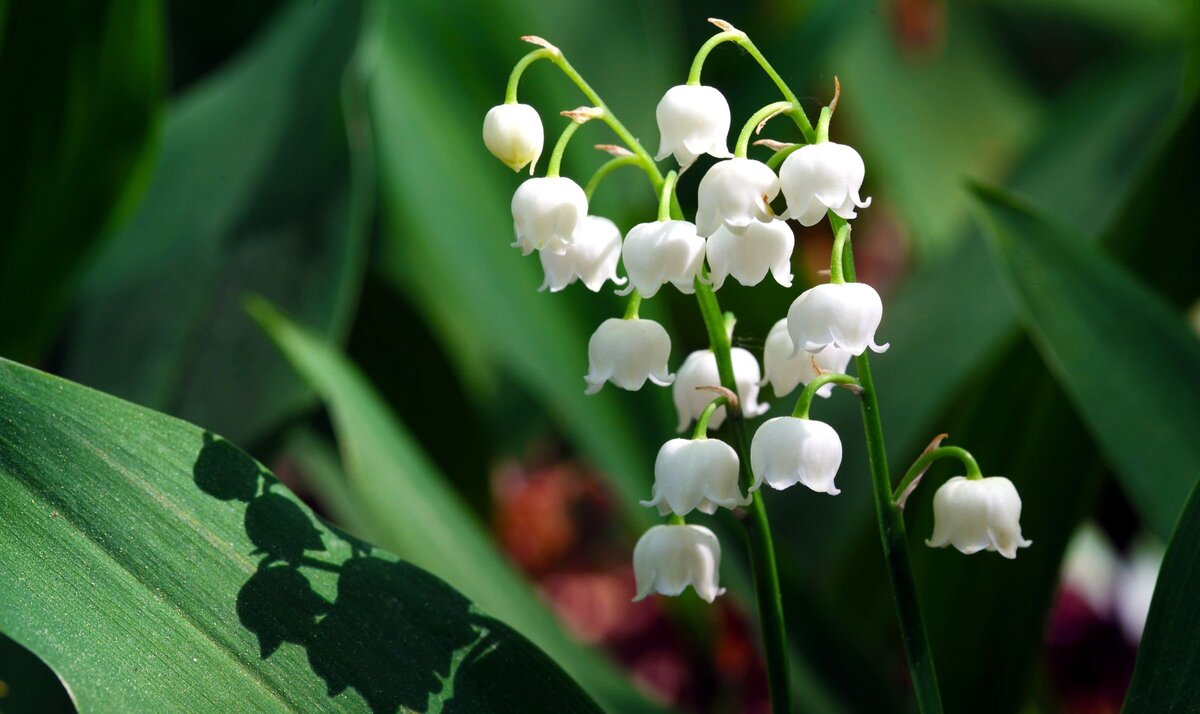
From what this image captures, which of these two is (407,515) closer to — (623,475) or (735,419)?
(623,475)

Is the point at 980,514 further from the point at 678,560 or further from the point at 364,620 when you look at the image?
the point at 364,620

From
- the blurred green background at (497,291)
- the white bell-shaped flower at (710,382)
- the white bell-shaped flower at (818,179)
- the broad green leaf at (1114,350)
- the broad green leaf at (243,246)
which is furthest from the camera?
the broad green leaf at (243,246)

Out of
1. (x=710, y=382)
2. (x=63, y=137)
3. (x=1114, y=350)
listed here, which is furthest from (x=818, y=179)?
(x=63, y=137)

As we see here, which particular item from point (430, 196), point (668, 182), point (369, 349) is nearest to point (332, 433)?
point (369, 349)

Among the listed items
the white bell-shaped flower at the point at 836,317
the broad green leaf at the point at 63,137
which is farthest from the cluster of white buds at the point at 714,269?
the broad green leaf at the point at 63,137

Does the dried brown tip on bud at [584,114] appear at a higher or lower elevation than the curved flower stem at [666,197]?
higher

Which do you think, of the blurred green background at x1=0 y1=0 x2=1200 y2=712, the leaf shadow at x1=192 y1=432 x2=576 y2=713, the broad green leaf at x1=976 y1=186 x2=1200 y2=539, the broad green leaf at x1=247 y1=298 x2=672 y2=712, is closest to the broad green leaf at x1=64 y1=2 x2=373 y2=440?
the blurred green background at x1=0 y1=0 x2=1200 y2=712

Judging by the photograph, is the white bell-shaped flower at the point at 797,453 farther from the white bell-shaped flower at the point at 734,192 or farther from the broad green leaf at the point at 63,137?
the broad green leaf at the point at 63,137

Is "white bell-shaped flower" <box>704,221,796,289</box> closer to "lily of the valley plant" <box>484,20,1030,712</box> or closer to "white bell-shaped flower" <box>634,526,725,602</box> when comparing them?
"lily of the valley plant" <box>484,20,1030,712</box>

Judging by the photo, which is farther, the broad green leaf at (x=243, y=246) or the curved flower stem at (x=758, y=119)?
the broad green leaf at (x=243, y=246)
